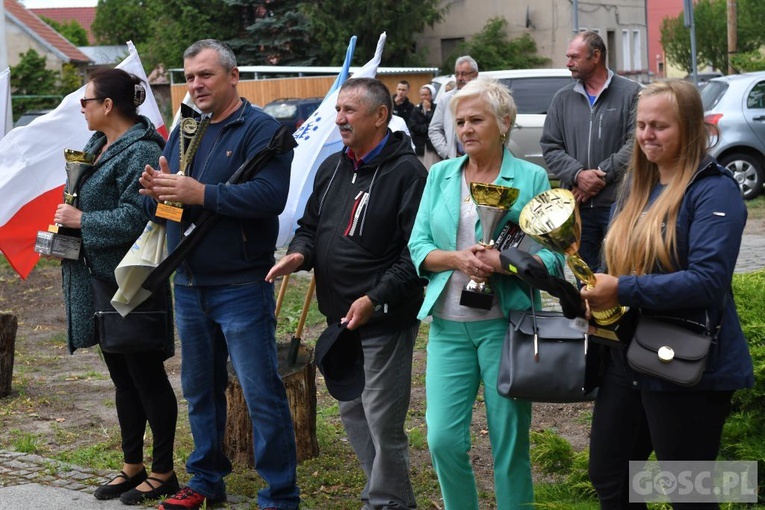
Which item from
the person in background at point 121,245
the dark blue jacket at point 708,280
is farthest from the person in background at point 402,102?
the dark blue jacket at point 708,280

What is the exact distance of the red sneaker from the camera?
4789 mm

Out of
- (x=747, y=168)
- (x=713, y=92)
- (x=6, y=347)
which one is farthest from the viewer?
(x=713, y=92)

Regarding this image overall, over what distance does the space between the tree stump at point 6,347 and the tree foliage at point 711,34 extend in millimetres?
38982

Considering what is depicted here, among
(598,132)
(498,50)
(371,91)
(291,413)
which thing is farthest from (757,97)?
(498,50)

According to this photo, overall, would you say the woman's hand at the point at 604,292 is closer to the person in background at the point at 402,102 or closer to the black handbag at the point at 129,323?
the black handbag at the point at 129,323

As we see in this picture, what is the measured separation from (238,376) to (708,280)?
7.48 feet

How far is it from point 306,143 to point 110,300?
1.77 meters

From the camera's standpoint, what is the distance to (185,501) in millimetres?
4801

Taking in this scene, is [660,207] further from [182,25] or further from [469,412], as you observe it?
[182,25]

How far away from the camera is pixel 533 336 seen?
372cm

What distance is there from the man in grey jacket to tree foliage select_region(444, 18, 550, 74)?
33651 mm

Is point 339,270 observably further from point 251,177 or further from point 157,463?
point 157,463

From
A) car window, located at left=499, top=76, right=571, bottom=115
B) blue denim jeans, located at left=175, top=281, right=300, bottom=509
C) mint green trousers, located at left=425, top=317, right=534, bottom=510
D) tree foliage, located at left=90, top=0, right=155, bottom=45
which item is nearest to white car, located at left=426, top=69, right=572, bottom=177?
car window, located at left=499, top=76, right=571, bottom=115

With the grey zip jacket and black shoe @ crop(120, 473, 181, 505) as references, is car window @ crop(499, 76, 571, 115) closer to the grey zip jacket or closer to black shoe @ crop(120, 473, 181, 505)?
the grey zip jacket
